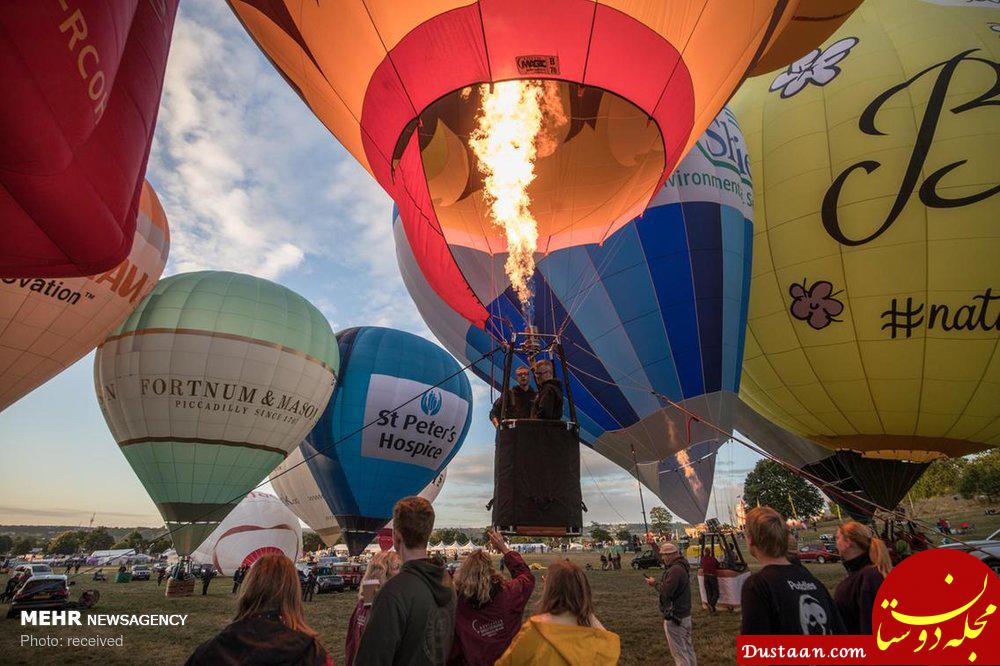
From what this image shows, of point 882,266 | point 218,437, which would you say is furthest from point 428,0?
point 218,437

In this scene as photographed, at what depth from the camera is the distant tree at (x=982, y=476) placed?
1415 inches

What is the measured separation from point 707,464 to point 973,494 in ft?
146

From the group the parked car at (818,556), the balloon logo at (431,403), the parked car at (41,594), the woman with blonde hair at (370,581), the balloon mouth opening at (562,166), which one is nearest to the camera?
the woman with blonde hair at (370,581)

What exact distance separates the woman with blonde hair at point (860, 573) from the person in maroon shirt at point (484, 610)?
4.80 feet

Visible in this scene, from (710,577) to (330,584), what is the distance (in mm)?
10204

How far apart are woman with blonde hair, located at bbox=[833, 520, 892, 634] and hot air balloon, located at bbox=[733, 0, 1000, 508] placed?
592 centimetres

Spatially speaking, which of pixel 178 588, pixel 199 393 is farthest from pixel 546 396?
pixel 178 588

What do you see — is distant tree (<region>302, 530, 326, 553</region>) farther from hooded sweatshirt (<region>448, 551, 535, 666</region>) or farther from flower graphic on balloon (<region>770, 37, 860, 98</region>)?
hooded sweatshirt (<region>448, 551, 535, 666</region>)

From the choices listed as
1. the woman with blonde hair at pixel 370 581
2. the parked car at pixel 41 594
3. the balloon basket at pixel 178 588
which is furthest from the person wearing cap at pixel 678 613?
the balloon basket at pixel 178 588

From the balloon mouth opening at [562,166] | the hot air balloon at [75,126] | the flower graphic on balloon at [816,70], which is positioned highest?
the flower graphic on balloon at [816,70]

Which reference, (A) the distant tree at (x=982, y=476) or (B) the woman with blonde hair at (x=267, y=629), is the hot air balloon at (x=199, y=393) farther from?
(A) the distant tree at (x=982, y=476)

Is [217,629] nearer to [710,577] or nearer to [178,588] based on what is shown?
[710,577]

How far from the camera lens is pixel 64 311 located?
788 centimetres

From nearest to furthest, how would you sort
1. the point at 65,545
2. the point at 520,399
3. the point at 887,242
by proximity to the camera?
the point at 520,399
the point at 887,242
the point at 65,545
